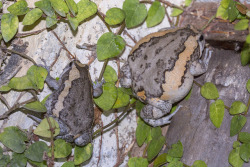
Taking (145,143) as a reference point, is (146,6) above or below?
above

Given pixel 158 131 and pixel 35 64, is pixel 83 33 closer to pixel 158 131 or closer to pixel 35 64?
pixel 35 64

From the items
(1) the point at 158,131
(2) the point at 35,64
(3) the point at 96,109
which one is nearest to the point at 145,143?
(1) the point at 158,131

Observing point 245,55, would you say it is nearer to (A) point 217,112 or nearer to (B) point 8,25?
(A) point 217,112

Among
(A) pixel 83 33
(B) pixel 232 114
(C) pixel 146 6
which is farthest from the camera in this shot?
(C) pixel 146 6

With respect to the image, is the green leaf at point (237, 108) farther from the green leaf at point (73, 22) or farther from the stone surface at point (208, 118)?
the green leaf at point (73, 22)

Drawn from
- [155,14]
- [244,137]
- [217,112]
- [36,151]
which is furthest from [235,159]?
[36,151]

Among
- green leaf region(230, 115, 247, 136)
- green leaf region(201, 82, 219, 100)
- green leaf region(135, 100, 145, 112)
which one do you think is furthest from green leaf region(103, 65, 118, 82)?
green leaf region(230, 115, 247, 136)

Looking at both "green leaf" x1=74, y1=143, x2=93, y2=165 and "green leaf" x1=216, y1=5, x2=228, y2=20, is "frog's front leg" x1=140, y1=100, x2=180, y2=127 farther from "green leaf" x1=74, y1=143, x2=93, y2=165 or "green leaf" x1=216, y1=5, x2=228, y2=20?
"green leaf" x1=216, y1=5, x2=228, y2=20

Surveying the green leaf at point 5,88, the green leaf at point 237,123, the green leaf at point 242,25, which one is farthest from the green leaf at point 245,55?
the green leaf at point 5,88
